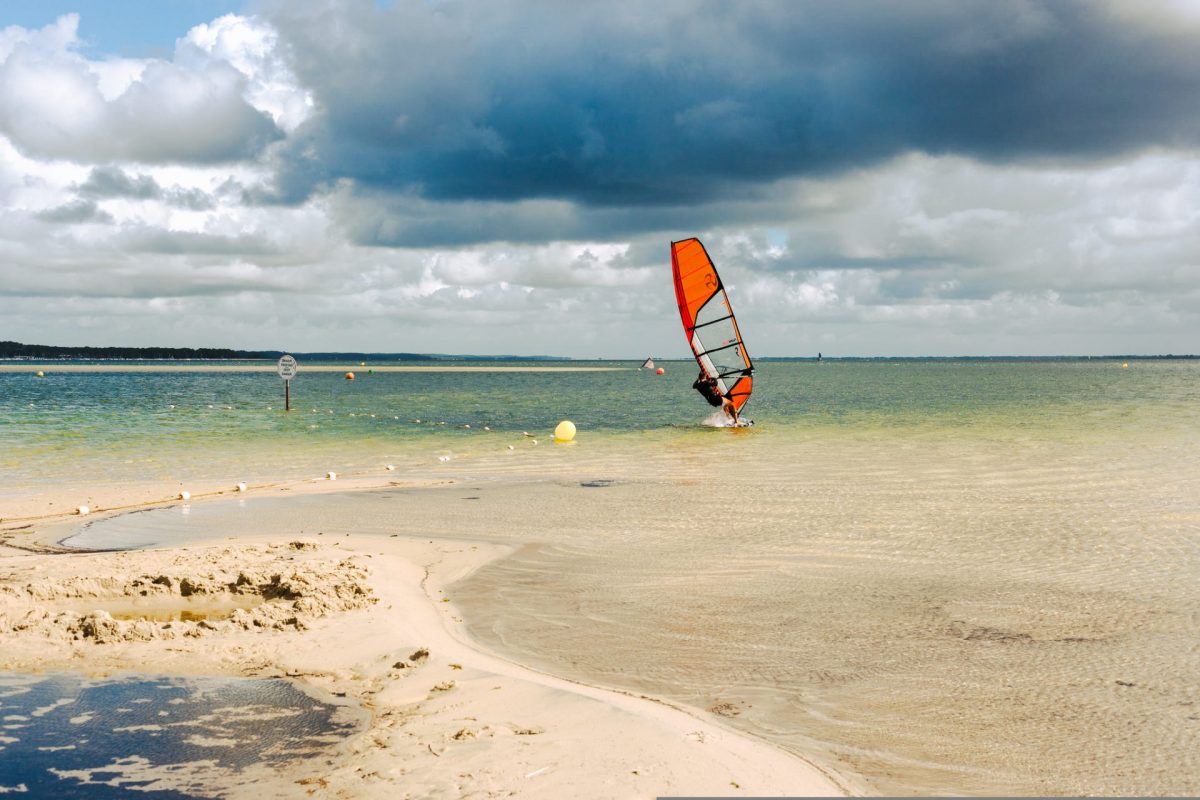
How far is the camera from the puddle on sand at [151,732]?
387cm

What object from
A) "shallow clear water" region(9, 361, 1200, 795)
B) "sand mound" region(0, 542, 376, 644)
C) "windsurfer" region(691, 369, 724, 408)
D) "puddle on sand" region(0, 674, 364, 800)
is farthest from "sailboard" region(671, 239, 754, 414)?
"puddle on sand" region(0, 674, 364, 800)

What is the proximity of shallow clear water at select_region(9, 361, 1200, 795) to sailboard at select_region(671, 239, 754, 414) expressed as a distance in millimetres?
8876

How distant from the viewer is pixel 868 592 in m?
7.67

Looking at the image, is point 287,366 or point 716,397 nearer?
point 716,397

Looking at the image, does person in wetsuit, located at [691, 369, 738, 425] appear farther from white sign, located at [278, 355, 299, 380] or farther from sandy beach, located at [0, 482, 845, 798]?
sandy beach, located at [0, 482, 845, 798]

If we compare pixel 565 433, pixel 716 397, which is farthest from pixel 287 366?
pixel 716 397

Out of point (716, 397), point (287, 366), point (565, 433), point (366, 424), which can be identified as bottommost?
point (366, 424)

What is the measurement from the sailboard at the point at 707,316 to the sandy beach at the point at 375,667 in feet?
61.2

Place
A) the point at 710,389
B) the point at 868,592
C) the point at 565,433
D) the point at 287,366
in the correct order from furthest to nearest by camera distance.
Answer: the point at 287,366
the point at 710,389
the point at 565,433
the point at 868,592

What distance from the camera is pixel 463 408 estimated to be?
129ft

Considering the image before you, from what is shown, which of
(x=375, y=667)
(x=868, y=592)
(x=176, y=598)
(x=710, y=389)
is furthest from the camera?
(x=710, y=389)

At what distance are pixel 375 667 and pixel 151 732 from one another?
1412 mm

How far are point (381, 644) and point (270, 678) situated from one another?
0.82m

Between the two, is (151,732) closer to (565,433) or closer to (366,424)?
(565,433)
